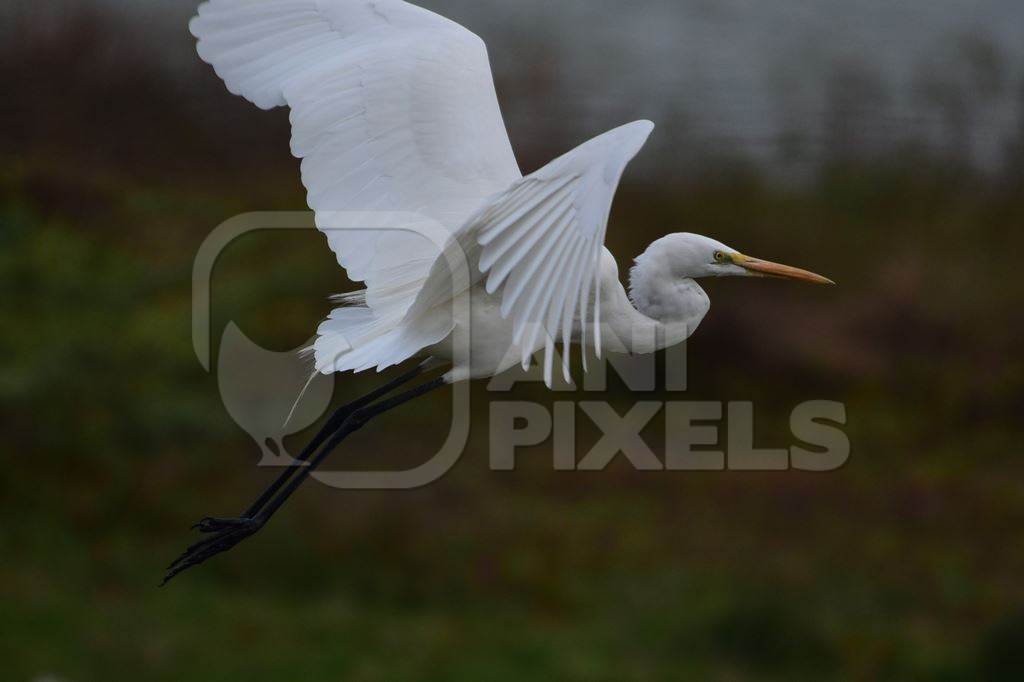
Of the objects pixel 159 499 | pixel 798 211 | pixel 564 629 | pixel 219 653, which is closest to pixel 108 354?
pixel 159 499

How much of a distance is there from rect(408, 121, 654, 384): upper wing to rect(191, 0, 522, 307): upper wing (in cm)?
98

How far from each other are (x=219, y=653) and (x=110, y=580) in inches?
44.8

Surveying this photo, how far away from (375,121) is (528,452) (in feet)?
19.1

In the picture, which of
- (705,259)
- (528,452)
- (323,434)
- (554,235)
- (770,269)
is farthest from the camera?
(528,452)

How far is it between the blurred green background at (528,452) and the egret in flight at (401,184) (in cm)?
461

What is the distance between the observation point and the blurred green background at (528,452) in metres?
9.23

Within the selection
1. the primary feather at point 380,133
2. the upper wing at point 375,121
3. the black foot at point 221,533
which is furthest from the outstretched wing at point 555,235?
the black foot at point 221,533

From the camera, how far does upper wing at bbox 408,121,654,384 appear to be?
3.57m

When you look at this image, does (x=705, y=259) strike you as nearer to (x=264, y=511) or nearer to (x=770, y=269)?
(x=770, y=269)

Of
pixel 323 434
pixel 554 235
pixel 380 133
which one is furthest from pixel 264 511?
pixel 554 235

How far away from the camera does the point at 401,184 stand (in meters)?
4.67

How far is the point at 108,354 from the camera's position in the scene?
10.6 m

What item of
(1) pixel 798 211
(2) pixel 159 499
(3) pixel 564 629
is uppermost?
(1) pixel 798 211

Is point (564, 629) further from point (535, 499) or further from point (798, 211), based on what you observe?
point (798, 211)
